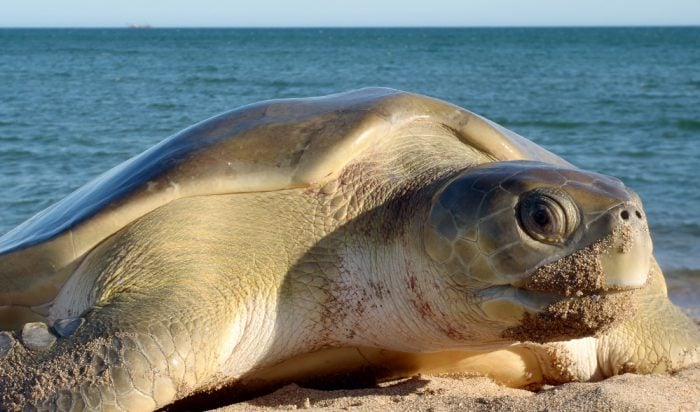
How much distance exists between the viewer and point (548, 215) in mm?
2604

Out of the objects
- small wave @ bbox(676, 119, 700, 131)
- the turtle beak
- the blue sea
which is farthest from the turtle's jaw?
small wave @ bbox(676, 119, 700, 131)

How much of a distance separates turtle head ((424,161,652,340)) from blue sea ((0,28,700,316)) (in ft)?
11.9

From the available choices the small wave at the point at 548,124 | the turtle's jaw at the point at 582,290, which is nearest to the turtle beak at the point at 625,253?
the turtle's jaw at the point at 582,290

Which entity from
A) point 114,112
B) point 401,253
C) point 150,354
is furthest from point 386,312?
point 114,112

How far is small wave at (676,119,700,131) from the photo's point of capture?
1617 centimetres

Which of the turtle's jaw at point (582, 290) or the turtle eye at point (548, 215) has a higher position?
the turtle eye at point (548, 215)

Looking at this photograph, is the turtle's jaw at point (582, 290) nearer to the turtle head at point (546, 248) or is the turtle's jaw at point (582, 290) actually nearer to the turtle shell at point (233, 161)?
the turtle head at point (546, 248)

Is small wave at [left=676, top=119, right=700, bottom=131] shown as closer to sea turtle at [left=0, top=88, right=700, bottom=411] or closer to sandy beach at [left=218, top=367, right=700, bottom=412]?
sea turtle at [left=0, top=88, right=700, bottom=411]

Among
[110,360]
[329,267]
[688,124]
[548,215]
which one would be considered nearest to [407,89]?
[688,124]

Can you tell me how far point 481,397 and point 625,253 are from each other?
2.78ft

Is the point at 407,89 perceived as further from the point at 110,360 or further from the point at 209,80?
the point at 110,360

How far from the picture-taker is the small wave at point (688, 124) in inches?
637

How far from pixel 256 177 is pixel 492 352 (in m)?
1.15

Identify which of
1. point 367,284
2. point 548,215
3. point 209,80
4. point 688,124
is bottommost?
point 688,124
